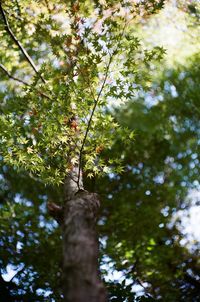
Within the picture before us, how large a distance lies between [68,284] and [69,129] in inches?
92.6

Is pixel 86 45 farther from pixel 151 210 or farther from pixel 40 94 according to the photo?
pixel 151 210

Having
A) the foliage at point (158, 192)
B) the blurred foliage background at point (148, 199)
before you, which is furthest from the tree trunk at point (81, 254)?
the foliage at point (158, 192)

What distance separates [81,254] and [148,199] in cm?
683

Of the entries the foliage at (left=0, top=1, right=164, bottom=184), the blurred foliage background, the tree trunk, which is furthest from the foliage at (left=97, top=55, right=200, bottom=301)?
the tree trunk

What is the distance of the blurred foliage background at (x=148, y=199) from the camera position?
764cm

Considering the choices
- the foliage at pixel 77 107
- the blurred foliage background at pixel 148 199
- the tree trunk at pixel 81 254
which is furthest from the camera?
the blurred foliage background at pixel 148 199

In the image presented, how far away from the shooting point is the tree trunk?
2422 millimetres

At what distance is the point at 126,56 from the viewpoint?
4477mm

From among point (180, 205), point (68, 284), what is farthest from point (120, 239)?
point (68, 284)

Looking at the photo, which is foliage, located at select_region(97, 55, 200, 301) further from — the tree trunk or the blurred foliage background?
the tree trunk

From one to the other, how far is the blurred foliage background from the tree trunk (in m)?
2.54

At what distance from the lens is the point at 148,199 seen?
9.34 metres

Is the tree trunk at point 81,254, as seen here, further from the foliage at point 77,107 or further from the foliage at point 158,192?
the foliage at point 158,192

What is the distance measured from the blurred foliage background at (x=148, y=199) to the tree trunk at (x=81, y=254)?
2545 mm
